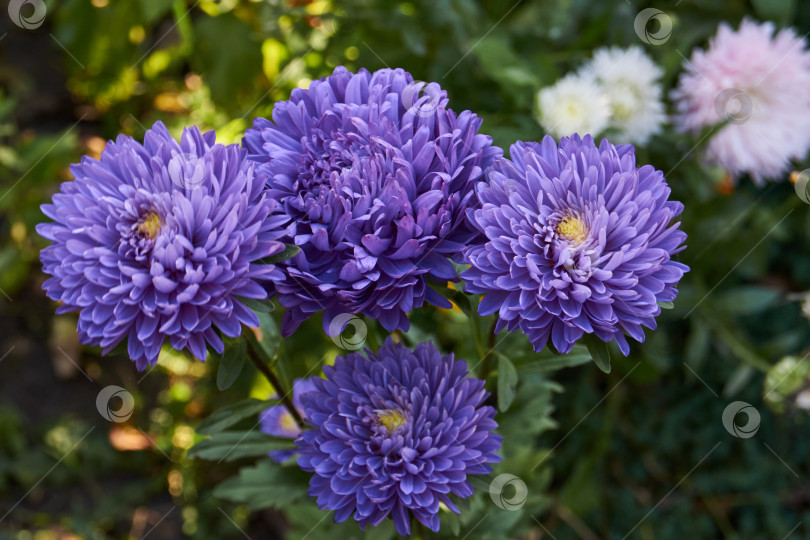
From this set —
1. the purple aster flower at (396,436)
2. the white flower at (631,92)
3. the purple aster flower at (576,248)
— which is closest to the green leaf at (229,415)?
the purple aster flower at (396,436)

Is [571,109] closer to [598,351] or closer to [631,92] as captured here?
[631,92]

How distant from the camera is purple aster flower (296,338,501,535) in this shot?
2.46 feet

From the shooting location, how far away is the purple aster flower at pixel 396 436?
2.46 ft

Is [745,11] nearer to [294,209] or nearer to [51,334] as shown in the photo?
[294,209]

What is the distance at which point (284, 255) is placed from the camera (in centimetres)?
70

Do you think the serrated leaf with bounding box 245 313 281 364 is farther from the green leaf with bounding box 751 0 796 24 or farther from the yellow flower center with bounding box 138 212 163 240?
the green leaf with bounding box 751 0 796 24

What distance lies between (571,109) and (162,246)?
933mm

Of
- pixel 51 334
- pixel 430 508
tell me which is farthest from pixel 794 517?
pixel 51 334

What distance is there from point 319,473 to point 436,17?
1061 mm

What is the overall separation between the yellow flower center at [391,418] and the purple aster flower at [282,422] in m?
0.23

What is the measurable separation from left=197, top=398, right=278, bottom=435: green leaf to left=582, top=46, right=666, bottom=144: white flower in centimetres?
92

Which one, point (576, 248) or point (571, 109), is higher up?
point (571, 109)

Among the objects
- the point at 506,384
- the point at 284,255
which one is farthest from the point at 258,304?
the point at 506,384

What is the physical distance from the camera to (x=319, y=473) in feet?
2.50
